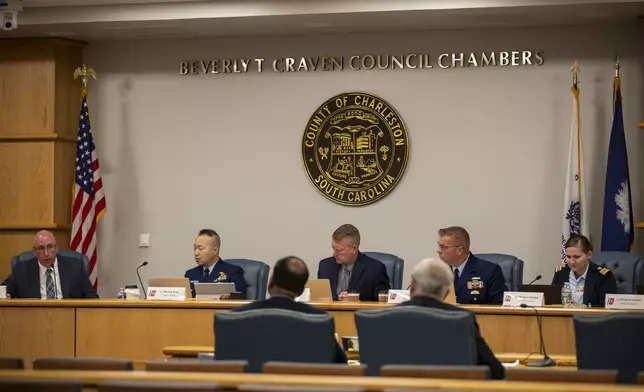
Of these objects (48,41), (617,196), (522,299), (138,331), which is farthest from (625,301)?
(48,41)

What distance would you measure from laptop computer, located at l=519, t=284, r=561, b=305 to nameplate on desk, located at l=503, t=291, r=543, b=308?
0.10 metres

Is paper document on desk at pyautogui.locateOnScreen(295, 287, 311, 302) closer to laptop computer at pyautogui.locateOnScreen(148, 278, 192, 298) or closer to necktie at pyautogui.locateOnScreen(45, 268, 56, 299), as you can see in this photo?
laptop computer at pyautogui.locateOnScreen(148, 278, 192, 298)

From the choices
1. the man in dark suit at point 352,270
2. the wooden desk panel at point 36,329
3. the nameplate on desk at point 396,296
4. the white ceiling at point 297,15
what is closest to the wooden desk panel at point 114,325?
the wooden desk panel at point 36,329

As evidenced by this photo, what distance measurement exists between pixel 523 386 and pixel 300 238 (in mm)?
6025

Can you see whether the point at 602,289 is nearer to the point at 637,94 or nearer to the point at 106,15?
the point at 637,94

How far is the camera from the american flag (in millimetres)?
9742

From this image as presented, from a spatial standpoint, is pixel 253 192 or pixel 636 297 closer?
pixel 636 297

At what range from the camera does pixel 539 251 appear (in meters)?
9.20

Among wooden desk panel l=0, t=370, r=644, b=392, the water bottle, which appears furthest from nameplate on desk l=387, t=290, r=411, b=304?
wooden desk panel l=0, t=370, r=644, b=392

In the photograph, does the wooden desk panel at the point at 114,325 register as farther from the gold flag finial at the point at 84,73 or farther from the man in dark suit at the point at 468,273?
the gold flag finial at the point at 84,73

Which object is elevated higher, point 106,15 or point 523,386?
point 106,15

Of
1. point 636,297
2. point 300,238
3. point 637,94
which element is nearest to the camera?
point 636,297

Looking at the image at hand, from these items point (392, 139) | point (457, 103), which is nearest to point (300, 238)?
point (392, 139)

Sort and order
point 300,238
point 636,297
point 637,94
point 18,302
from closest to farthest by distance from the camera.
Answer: point 636,297 → point 18,302 → point 637,94 → point 300,238
